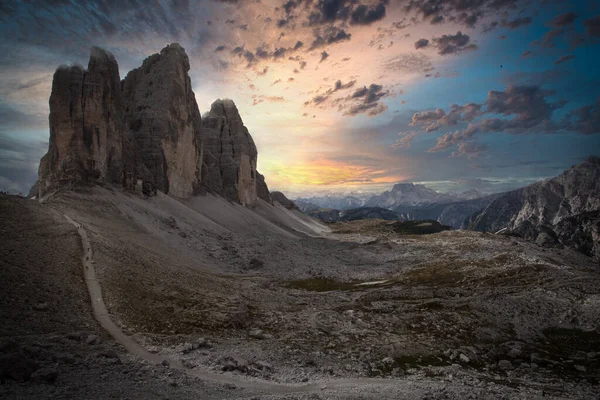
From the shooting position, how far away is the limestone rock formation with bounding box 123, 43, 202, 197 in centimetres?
9400

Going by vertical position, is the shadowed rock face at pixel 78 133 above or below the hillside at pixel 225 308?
above

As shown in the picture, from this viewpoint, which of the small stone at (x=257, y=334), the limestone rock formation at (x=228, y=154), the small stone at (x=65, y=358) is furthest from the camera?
the limestone rock formation at (x=228, y=154)

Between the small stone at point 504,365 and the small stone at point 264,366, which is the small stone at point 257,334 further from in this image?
the small stone at point 504,365

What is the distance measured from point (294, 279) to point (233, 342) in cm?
3155

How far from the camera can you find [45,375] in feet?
48.1

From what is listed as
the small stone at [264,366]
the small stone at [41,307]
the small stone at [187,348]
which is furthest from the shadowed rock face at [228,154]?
the small stone at [264,366]

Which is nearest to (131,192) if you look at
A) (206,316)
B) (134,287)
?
(134,287)

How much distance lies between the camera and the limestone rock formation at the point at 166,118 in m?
94.0

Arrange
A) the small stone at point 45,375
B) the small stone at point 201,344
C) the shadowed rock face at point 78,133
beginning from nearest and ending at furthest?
the small stone at point 45,375
the small stone at point 201,344
the shadowed rock face at point 78,133

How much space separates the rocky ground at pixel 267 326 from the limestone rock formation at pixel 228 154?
77.7 meters

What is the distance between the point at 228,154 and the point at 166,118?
4737 centimetres

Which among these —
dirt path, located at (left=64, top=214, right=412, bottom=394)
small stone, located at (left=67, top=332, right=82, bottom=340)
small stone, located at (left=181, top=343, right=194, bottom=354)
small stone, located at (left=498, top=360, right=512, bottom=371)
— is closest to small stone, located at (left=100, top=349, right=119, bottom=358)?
dirt path, located at (left=64, top=214, right=412, bottom=394)

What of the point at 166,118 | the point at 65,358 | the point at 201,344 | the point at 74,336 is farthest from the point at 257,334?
the point at 166,118

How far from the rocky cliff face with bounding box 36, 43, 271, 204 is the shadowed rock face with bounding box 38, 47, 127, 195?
18cm
